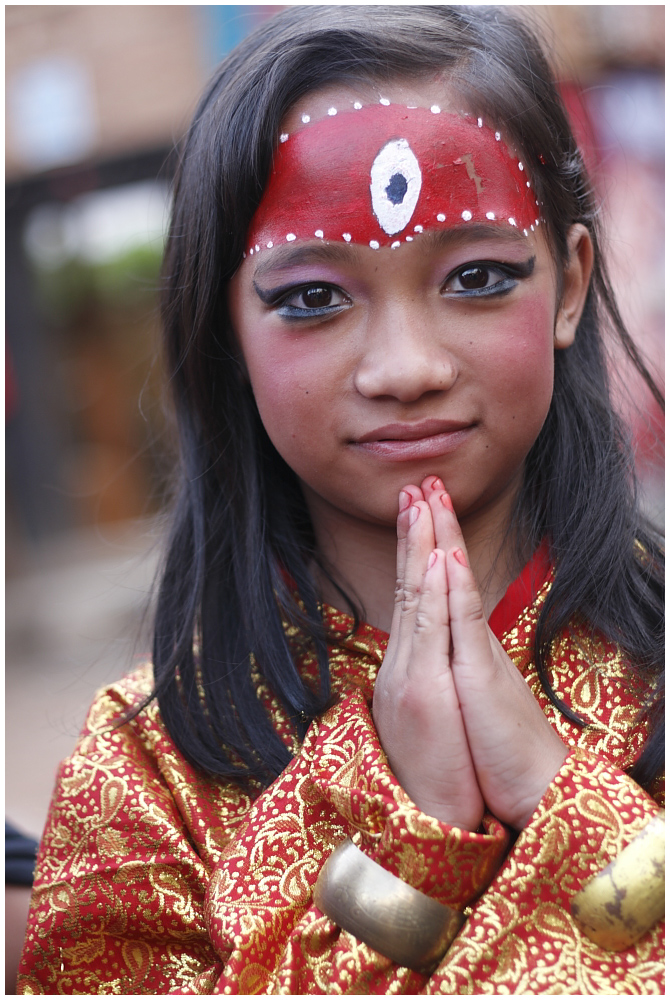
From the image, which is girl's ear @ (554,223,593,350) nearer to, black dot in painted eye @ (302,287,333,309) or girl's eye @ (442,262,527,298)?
girl's eye @ (442,262,527,298)

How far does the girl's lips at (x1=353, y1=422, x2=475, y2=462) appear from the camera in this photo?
1.33 m

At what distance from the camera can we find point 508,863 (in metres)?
1.19

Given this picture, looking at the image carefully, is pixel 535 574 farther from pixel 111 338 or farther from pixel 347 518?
pixel 111 338

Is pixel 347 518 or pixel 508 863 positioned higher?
pixel 347 518

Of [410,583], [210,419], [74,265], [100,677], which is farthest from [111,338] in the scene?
[410,583]

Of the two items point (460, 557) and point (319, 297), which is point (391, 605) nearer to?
point (460, 557)

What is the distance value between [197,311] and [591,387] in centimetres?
70

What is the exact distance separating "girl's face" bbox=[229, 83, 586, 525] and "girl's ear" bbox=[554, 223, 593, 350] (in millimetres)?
150

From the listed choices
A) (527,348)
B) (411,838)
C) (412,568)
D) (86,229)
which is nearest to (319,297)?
(527,348)

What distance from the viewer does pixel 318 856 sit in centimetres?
135

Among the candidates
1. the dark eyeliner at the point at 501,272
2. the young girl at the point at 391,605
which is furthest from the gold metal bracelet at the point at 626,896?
the dark eyeliner at the point at 501,272

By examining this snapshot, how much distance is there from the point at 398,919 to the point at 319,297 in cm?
83

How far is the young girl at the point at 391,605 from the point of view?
1182mm

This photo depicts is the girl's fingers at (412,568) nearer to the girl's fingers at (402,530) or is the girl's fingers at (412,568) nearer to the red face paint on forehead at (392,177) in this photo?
the girl's fingers at (402,530)
